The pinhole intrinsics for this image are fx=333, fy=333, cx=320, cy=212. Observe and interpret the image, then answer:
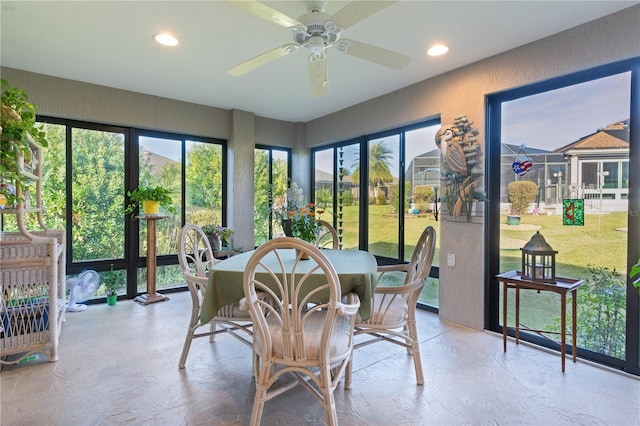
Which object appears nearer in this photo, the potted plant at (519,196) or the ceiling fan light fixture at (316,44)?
the ceiling fan light fixture at (316,44)

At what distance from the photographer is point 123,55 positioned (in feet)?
9.86

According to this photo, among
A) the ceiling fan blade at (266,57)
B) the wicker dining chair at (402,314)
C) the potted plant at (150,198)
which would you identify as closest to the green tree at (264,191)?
the potted plant at (150,198)

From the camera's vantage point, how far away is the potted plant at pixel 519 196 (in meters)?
2.93

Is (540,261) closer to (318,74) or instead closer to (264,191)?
(318,74)

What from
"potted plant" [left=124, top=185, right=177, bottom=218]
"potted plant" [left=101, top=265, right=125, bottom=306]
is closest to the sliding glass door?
"potted plant" [left=124, top=185, right=177, bottom=218]

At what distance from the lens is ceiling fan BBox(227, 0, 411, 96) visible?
5.77 ft

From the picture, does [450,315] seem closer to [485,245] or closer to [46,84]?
[485,245]

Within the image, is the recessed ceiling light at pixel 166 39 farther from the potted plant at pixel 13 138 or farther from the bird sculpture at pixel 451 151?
the bird sculpture at pixel 451 151

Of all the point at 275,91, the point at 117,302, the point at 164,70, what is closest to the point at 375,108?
the point at 275,91

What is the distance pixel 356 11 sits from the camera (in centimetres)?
179

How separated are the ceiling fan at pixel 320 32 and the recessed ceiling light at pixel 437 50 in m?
0.77

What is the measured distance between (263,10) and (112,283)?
374 centimetres

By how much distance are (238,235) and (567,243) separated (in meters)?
3.82

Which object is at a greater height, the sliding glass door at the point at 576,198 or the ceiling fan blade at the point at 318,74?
the ceiling fan blade at the point at 318,74
